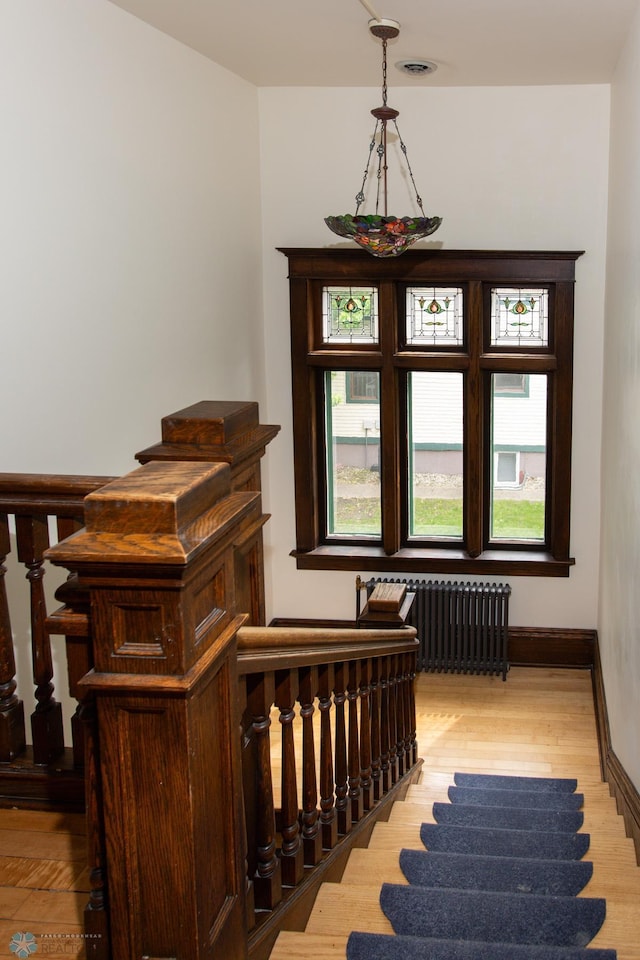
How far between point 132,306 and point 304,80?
257 centimetres

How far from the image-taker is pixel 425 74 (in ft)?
19.9

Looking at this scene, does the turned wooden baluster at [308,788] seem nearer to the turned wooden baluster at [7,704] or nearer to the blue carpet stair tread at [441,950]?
the blue carpet stair tread at [441,950]

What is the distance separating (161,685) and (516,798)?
3.73 m

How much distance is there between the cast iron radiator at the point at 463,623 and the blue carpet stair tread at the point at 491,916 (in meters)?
4.28

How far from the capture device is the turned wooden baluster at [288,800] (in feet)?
7.38

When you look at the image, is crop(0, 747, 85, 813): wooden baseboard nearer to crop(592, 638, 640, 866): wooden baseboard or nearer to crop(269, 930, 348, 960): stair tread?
crop(269, 930, 348, 960): stair tread

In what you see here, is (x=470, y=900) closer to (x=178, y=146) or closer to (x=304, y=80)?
(x=178, y=146)

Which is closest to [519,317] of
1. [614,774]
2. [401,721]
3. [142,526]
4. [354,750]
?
[614,774]

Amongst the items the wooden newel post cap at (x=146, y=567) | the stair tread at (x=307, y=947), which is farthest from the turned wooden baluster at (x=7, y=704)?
the wooden newel post cap at (x=146, y=567)

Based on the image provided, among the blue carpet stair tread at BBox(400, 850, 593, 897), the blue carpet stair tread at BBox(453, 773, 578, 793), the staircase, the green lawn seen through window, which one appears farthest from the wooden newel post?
the green lawn seen through window

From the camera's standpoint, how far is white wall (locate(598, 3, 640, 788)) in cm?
451

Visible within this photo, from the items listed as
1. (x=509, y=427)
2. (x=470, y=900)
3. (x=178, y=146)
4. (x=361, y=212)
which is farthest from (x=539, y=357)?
(x=470, y=900)

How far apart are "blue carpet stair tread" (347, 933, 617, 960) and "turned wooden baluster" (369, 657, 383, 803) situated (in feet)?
3.74
